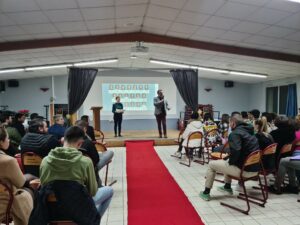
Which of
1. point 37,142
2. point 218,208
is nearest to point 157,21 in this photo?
point 37,142

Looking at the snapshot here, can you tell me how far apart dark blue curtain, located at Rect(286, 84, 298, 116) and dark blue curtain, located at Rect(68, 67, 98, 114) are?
7.39 metres

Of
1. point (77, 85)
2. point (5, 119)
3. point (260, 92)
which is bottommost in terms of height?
point (5, 119)

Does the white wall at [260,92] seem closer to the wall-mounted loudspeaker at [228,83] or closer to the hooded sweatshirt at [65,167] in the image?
the wall-mounted loudspeaker at [228,83]

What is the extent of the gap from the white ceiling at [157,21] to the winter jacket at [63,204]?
9.28 feet

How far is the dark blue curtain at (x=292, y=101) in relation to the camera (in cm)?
907

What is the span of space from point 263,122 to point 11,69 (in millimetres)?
7730

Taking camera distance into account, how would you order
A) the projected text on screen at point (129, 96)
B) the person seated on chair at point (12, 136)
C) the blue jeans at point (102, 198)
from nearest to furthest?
the blue jeans at point (102, 198)
the person seated on chair at point (12, 136)
the projected text on screen at point (129, 96)

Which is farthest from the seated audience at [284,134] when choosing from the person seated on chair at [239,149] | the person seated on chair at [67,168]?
the person seated on chair at [67,168]

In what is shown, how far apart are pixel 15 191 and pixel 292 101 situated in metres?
9.73

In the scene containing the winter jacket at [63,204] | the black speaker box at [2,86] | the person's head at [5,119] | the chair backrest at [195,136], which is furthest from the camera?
the black speaker box at [2,86]

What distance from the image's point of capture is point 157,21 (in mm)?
5012

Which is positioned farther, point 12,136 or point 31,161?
point 12,136

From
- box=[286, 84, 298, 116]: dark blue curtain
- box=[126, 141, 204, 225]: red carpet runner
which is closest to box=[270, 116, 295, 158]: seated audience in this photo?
box=[126, 141, 204, 225]: red carpet runner

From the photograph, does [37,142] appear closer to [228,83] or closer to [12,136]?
[12,136]
